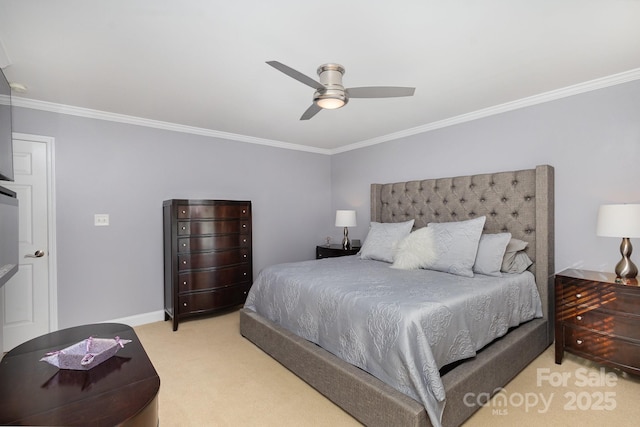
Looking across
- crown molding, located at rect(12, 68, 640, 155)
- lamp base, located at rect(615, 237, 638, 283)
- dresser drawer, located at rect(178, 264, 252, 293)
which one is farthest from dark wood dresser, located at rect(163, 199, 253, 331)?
lamp base, located at rect(615, 237, 638, 283)

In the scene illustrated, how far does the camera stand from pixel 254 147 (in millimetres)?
4445

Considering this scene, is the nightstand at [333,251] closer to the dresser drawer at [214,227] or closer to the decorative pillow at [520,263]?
the dresser drawer at [214,227]

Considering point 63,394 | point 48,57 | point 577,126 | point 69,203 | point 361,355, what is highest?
point 48,57

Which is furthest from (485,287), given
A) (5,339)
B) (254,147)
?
(5,339)

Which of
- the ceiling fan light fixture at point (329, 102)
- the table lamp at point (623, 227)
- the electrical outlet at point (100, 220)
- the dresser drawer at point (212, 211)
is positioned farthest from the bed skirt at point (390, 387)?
the electrical outlet at point (100, 220)

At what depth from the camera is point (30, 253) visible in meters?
2.96

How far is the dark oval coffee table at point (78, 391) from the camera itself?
0.95m

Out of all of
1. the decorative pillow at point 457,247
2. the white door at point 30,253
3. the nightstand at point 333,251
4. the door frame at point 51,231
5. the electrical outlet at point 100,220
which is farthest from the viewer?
the nightstand at point 333,251

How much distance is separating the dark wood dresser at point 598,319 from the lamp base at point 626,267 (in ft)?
0.23

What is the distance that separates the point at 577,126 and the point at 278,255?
3.69 metres

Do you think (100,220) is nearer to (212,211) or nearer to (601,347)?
(212,211)

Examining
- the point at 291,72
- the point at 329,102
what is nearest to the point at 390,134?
the point at 329,102

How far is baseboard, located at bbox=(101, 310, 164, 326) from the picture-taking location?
3.44m

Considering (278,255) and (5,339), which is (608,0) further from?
(5,339)
